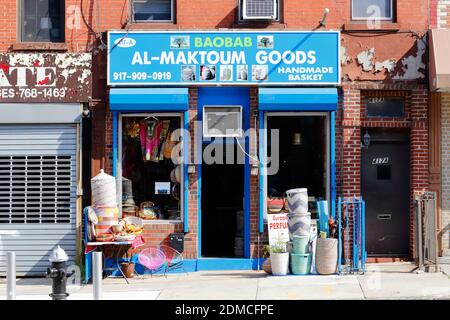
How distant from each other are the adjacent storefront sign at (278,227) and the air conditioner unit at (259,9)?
359 centimetres

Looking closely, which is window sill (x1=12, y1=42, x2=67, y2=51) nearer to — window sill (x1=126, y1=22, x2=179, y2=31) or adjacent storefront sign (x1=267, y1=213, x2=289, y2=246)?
window sill (x1=126, y1=22, x2=179, y2=31)

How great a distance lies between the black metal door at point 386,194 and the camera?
46.6 feet

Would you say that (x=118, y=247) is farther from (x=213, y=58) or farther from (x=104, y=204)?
(x=213, y=58)

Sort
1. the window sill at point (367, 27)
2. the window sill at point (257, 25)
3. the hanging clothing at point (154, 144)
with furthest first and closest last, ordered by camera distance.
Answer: the hanging clothing at point (154, 144) < the window sill at point (257, 25) < the window sill at point (367, 27)

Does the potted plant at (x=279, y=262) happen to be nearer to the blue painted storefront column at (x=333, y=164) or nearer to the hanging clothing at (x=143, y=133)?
the blue painted storefront column at (x=333, y=164)

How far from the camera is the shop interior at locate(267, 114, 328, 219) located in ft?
46.3

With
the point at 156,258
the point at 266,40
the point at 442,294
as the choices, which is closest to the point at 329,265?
the point at 442,294

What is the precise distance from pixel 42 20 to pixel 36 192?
325 centimetres

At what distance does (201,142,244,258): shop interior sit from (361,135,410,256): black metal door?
2362mm

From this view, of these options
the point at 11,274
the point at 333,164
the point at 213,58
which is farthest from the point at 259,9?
the point at 11,274

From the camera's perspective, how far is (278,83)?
1379 centimetres

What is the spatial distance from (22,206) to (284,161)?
492 cm

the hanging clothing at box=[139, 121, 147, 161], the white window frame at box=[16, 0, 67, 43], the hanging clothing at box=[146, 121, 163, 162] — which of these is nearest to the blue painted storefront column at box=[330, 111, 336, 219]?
the hanging clothing at box=[146, 121, 163, 162]

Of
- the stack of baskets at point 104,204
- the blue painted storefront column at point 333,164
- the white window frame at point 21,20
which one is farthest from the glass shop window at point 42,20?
the blue painted storefront column at point 333,164
